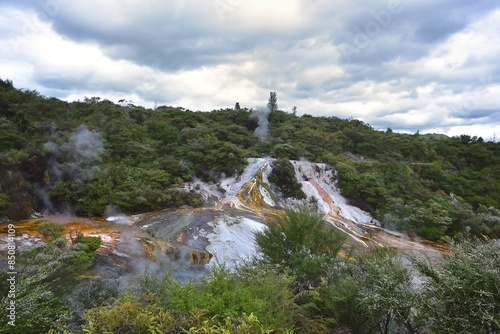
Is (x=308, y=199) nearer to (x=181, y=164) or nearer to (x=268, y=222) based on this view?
(x=181, y=164)

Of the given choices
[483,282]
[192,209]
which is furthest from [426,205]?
[483,282]

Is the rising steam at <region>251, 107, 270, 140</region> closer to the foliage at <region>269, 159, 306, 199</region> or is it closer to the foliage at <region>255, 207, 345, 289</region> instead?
the foliage at <region>269, 159, 306, 199</region>

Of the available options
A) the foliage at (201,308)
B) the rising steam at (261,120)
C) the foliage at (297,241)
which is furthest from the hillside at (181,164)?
the foliage at (201,308)

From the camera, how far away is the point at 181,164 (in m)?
19.8

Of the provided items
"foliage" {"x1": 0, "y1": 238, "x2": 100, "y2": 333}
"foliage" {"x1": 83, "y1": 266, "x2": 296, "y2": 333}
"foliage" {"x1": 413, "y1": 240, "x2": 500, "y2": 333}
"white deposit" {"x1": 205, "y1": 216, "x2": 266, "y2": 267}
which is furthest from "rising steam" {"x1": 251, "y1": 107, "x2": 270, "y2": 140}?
"foliage" {"x1": 413, "y1": 240, "x2": 500, "y2": 333}

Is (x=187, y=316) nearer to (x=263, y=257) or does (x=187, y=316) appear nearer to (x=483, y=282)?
(x=483, y=282)

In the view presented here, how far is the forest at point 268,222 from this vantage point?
452cm

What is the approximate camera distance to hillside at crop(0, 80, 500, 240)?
50.1 ft

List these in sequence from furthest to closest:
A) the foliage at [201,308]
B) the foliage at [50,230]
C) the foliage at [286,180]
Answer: the foliage at [286,180]
the foliage at [50,230]
the foliage at [201,308]

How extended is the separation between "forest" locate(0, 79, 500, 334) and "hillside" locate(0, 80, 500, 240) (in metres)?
0.08

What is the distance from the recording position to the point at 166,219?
14477mm

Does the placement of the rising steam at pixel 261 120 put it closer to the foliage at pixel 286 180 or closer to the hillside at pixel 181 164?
the hillside at pixel 181 164

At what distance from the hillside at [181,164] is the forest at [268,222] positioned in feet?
0.27

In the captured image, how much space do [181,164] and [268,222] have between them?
1039 centimetres
